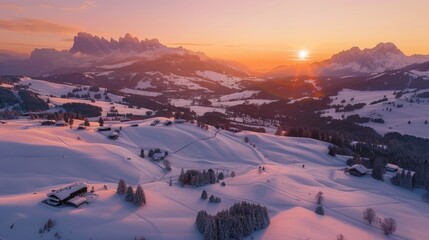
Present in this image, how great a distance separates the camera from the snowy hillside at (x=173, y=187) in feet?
161

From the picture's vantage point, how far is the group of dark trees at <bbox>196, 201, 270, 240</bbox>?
47906 millimetres

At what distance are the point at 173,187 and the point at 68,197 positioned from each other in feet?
77.1

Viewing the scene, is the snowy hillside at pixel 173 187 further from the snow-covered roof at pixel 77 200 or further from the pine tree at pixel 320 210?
the pine tree at pixel 320 210

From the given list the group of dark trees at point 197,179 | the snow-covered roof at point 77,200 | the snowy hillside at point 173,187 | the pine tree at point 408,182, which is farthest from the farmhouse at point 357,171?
the snow-covered roof at point 77,200

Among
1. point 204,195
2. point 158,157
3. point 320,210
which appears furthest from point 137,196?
point 158,157

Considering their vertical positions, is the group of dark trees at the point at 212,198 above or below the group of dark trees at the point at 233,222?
below

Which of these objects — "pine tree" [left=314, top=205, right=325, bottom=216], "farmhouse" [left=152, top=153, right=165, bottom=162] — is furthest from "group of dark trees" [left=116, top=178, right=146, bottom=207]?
"farmhouse" [left=152, top=153, right=165, bottom=162]

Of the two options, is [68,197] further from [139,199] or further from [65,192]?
[139,199]

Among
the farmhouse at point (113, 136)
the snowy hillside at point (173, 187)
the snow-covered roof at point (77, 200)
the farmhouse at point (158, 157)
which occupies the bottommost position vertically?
the farmhouse at point (158, 157)

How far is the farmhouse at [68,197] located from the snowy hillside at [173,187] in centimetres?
113

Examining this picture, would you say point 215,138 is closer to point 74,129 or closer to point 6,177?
point 74,129

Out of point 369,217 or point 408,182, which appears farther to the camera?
point 408,182

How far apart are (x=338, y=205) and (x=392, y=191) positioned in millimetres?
25232

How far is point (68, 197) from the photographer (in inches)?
2156
